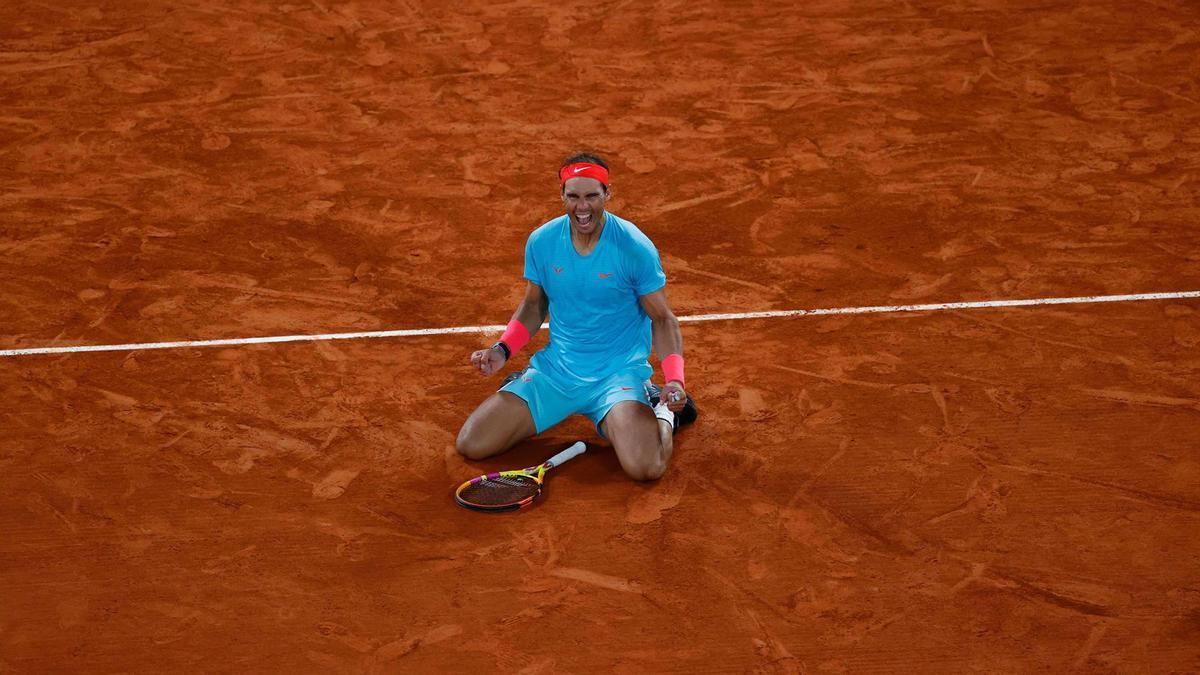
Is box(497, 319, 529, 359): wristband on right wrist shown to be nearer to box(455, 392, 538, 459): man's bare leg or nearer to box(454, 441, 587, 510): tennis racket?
box(455, 392, 538, 459): man's bare leg

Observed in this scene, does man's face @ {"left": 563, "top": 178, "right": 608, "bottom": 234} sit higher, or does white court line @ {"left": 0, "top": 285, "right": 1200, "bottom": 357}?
man's face @ {"left": 563, "top": 178, "right": 608, "bottom": 234}

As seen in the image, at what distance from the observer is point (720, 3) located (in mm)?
11297

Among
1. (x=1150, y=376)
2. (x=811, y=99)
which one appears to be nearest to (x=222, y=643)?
(x=1150, y=376)

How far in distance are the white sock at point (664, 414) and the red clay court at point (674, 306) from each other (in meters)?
0.20

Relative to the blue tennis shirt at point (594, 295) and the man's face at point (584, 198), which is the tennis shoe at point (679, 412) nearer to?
the blue tennis shirt at point (594, 295)

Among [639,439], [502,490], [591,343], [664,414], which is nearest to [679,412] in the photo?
[664,414]

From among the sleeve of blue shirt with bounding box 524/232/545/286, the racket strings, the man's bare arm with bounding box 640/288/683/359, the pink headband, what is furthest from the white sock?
the pink headband

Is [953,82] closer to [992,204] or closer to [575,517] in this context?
[992,204]

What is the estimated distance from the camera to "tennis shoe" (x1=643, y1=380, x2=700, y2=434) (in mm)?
6113

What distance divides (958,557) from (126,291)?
4.71 m

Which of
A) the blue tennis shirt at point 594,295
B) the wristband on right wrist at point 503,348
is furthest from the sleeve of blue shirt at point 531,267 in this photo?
the wristband on right wrist at point 503,348

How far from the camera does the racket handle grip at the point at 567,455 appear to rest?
5941mm

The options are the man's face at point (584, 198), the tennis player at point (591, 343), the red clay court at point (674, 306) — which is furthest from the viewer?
Result: the tennis player at point (591, 343)

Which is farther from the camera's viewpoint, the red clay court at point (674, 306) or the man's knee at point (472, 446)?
the man's knee at point (472, 446)
